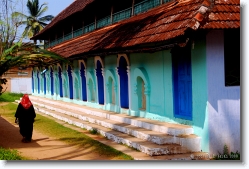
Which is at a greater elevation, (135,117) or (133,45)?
(133,45)

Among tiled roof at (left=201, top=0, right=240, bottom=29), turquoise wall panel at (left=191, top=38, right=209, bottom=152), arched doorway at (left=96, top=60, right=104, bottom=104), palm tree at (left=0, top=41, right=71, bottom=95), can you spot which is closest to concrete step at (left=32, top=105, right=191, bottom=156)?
turquoise wall panel at (left=191, top=38, right=209, bottom=152)

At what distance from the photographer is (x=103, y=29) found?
1320cm

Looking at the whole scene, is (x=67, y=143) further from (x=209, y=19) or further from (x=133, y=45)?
(x=209, y=19)

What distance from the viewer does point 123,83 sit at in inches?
426

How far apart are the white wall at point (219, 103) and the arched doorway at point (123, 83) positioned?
13.5ft

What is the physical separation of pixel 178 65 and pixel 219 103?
Answer: 1.43 metres

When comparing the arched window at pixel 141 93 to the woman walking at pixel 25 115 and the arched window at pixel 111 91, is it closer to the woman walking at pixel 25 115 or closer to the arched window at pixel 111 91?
the arched window at pixel 111 91

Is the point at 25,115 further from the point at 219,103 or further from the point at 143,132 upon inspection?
the point at 219,103

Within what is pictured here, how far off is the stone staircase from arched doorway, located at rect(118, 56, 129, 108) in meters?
0.44

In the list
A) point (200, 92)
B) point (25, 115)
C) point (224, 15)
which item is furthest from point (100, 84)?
point (224, 15)

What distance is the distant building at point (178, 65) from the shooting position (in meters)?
6.75

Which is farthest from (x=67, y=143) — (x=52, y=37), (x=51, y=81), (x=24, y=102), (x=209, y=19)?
(x=52, y=37)

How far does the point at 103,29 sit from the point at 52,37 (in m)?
9.59

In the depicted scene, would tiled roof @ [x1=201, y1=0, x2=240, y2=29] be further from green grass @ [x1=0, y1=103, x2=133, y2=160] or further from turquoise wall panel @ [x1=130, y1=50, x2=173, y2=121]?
green grass @ [x1=0, y1=103, x2=133, y2=160]
